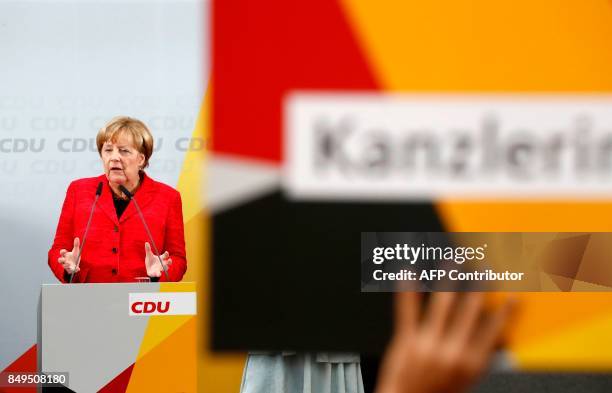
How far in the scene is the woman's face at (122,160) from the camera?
4340 millimetres

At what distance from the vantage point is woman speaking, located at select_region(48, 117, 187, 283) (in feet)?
13.9

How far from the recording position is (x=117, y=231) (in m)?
4.24

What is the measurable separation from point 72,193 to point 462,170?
367 centimetres

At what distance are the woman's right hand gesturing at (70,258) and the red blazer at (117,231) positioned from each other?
2 cm

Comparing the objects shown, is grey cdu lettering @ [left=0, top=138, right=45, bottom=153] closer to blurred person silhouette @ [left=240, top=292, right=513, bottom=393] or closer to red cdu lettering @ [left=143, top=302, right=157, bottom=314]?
red cdu lettering @ [left=143, top=302, right=157, bottom=314]

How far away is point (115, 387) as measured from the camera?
3242mm

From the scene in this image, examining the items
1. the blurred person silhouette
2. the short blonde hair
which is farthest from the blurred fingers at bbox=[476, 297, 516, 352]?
the short blonde hair

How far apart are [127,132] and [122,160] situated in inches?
5.5

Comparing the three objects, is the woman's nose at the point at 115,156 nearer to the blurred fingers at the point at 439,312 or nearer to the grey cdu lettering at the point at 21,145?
the grey cdu lettering at the point at 21,145

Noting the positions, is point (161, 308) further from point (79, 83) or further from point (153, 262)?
point (79, 83)

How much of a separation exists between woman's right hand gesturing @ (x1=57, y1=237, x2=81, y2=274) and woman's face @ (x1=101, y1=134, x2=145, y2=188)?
1.17ft

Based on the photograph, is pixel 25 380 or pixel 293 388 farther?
pixel 25 380

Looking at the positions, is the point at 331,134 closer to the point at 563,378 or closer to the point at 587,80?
the point at 587,80

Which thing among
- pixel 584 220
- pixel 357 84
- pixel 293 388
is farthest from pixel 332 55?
pixel 293 388
